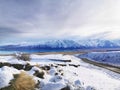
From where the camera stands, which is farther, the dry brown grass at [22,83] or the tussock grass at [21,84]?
the dry brown grass at [22,83]

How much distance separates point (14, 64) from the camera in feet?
81.1

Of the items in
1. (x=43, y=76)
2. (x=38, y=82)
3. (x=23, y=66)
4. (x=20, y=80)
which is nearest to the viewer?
(x=20, y=80)

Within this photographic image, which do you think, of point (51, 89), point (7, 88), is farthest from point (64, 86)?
point (7, 88)

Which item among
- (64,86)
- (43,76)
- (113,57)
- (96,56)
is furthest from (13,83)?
(96,56)

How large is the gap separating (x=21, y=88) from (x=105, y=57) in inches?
3943

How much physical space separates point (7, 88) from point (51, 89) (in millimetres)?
2618

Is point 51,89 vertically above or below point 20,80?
below

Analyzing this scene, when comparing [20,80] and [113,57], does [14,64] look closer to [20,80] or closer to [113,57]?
[20,80]

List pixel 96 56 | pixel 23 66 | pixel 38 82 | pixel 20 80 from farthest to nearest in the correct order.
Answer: pixel 96 56
pixel 23 66
pixel 38 82
pixel 20 80

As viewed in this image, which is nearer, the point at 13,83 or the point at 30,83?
the point at 13,83

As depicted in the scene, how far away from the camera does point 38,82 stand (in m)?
12.4

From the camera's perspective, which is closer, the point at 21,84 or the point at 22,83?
the point at 21,84

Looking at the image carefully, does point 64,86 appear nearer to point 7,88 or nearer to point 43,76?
point 7,88

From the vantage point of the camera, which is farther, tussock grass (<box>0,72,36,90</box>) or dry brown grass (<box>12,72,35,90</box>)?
dry brown grass (<box>12,72,35,90</box>)
